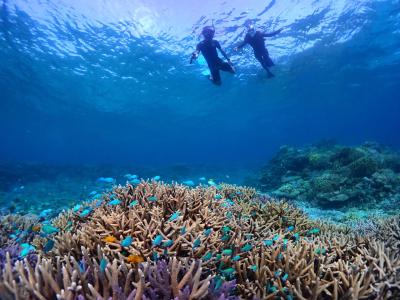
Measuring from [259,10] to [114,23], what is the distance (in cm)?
1083

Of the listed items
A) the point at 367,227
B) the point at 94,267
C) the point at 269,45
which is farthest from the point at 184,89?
the point at 94,267

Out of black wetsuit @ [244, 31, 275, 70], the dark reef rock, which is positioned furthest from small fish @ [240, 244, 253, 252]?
black wetsuit @ [244, 31, 275, 70]

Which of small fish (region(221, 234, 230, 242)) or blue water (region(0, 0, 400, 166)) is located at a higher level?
blue water (region(0, 0, 400, 166))

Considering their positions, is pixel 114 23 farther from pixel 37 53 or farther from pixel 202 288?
pixel 202 288

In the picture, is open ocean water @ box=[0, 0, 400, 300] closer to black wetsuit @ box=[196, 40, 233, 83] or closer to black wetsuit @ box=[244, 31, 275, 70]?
black wetsuit @ box=[196, 40, 233, 83]

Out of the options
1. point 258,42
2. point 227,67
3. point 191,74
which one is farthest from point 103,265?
point 191,74

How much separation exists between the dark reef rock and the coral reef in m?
7.63

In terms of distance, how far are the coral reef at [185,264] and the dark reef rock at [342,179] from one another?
7.63 m

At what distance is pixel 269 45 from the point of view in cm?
2489

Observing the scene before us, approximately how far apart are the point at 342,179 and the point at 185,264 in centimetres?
1188

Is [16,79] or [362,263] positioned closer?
[362,263]

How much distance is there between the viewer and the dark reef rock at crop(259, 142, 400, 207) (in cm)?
1148

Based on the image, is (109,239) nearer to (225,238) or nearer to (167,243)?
(167,243)

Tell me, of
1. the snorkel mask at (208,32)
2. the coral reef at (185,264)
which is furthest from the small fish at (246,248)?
the snorkel mask at (208,32)
